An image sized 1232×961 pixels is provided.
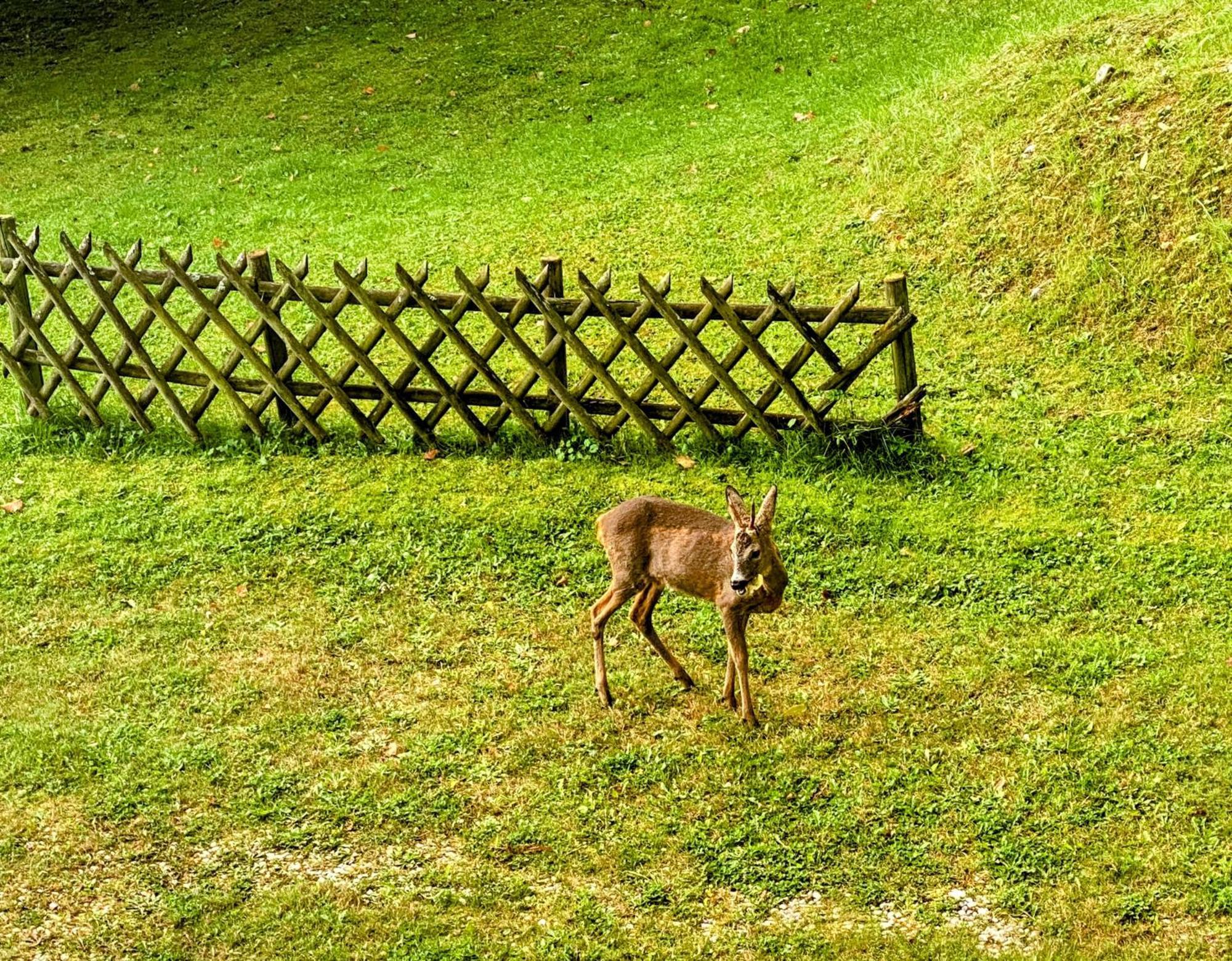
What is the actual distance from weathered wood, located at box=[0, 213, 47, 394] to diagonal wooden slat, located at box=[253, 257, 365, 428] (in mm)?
2183

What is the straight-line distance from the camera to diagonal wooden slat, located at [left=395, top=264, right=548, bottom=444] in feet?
29.4

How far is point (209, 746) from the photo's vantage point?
6.66 metres

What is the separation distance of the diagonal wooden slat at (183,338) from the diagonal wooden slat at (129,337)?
0.24 meters

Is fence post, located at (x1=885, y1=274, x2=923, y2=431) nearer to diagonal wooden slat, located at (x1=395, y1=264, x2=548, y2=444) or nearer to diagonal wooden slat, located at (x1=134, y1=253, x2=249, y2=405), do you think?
diagonal wooden slat, located at (x1=395, y1=264, x2=548, y2=444)

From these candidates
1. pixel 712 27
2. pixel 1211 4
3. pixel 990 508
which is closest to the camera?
pixel 990 508

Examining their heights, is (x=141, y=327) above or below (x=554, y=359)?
above

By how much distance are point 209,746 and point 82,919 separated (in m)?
1.20

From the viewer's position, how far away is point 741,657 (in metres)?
6.31

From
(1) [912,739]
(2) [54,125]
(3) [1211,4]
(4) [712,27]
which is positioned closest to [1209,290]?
(3) [1211,4]

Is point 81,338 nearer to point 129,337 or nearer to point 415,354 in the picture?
point 129,337

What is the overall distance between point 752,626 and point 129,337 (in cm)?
546

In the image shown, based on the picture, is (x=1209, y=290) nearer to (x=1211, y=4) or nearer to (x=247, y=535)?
(x=1211, y=4)

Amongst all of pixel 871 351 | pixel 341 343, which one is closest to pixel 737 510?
pixel 871 351

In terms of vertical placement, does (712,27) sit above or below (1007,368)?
above
